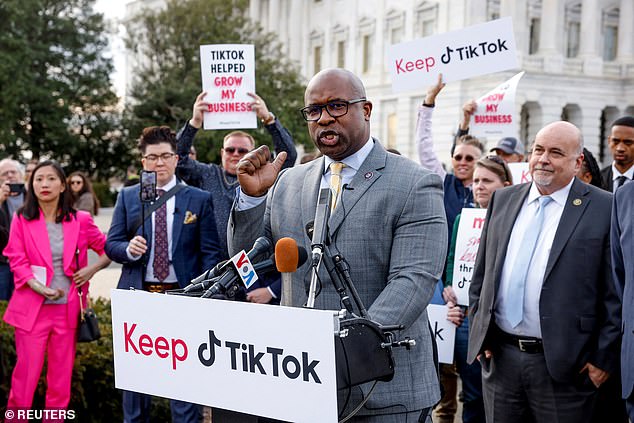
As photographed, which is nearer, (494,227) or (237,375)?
(237,375)

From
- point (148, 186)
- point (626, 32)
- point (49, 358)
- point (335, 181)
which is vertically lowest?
point (49, 358)

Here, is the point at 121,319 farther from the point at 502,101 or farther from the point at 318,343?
the point at 502,101

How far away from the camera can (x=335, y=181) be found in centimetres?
318

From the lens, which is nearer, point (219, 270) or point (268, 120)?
point (219, 270)

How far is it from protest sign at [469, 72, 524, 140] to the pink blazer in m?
5.20

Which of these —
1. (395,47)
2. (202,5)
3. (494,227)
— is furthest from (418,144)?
(202,5)

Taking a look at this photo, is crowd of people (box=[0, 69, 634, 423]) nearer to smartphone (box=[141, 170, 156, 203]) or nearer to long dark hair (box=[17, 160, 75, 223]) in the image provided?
long dark hair (box=[17, 160, 75, 223])

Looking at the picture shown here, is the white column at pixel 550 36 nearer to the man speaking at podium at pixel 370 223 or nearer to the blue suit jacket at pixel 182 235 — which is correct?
the blue suit jacket at pixel 182 235

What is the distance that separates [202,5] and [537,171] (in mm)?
35345

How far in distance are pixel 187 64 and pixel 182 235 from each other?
3457 centimetres

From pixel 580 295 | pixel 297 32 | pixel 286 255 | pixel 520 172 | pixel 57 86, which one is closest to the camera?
pixel 286 255

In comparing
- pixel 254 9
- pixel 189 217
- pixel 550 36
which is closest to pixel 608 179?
pixel 189 217

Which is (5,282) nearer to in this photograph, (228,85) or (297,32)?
(228,85)

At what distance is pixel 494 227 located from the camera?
4.66m
